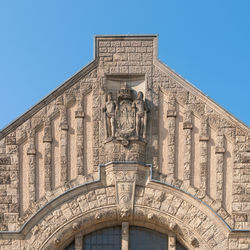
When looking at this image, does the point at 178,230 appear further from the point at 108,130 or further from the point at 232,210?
the point at 108,130

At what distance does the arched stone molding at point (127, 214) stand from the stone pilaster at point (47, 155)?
0.50 m

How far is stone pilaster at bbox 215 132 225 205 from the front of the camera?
1894 centimetres

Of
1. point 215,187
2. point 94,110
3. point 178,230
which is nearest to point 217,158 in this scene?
point 215,187

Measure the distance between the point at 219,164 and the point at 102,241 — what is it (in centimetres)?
365

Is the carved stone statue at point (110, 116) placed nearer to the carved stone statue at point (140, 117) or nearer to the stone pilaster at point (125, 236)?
the carved stone statue at point (140, 117)

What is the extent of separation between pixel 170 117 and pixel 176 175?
1.54 meters

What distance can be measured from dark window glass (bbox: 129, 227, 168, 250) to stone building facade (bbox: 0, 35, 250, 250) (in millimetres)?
155

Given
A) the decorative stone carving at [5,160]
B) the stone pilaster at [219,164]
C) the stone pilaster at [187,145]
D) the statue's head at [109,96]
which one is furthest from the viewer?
the statue's head at [109,96]

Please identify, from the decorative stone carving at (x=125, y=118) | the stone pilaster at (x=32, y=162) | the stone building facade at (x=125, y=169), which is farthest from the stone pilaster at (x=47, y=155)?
the decorative stone carving at (x=125, y=118)

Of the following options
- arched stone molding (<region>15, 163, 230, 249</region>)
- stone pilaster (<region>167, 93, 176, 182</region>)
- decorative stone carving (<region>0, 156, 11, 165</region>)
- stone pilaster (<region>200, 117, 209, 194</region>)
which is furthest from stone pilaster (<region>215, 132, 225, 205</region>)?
decorative stone carving (<region>0, 156, 11, 165</region>)

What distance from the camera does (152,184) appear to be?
62.5 feet

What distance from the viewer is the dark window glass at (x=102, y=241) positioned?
760 inches

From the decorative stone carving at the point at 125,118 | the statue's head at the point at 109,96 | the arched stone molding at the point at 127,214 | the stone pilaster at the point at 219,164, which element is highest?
the statue's head at the point at 109,96

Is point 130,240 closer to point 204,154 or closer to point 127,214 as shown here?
point 127,214
